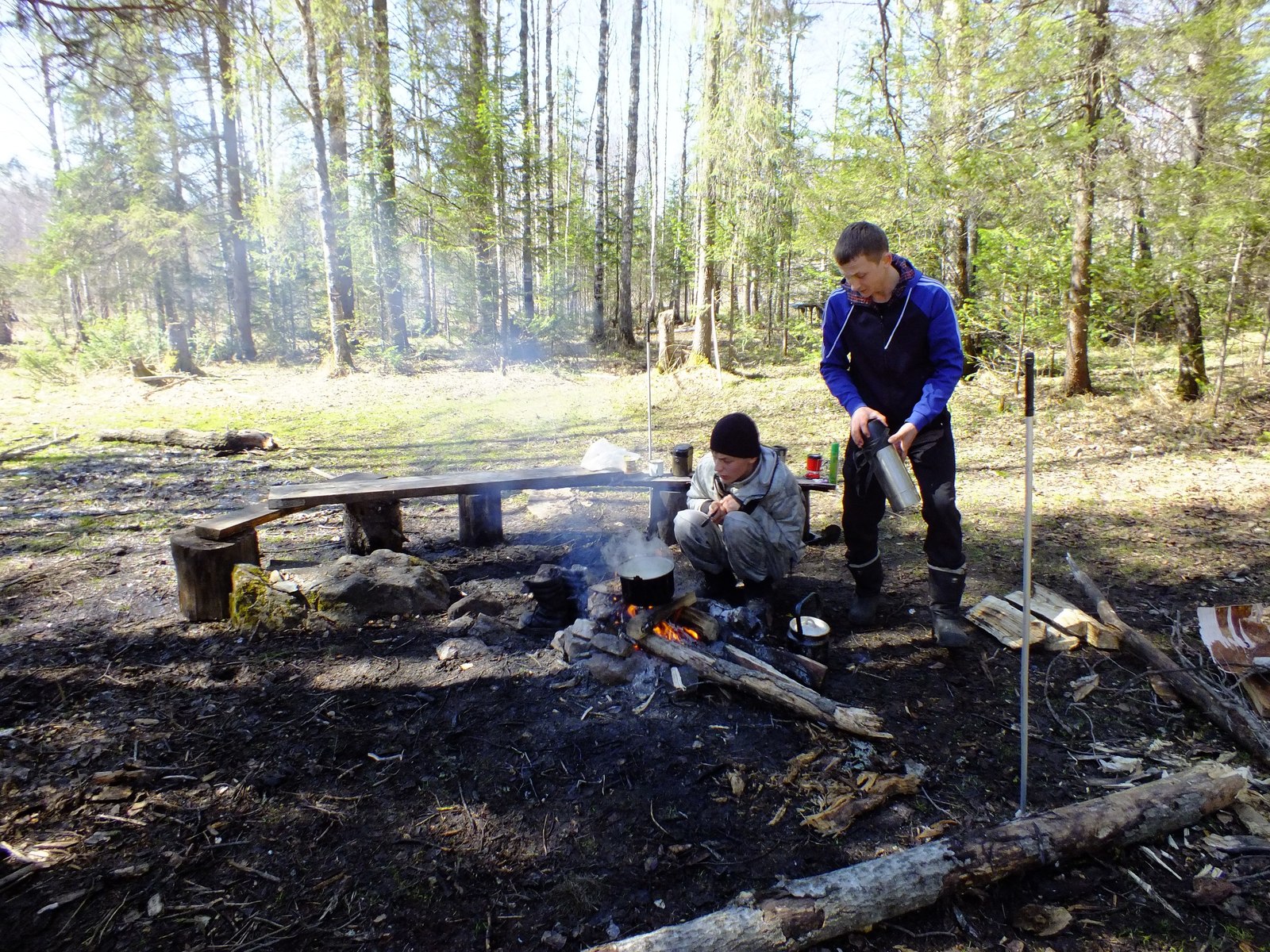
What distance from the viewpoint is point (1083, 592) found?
13.4 feet

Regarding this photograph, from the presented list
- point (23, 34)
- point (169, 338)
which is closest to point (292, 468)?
point (23, 34)

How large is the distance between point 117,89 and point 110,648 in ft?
10.1

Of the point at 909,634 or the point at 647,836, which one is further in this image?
the point at 909,634

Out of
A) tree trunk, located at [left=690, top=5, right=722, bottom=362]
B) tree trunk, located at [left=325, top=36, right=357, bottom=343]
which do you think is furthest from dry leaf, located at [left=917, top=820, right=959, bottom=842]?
tree trunk, located at [left=325, top=36, right=357, bottom=343]

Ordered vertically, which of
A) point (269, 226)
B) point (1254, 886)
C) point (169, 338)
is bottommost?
point (1254, 886)

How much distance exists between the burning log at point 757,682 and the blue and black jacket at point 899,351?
54.7 inches

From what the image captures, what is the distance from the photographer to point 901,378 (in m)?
3.32

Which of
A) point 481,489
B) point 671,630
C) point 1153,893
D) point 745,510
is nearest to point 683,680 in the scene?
point 671,630

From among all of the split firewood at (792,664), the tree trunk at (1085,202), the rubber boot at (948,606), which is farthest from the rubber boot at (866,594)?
the tree trunk at (1085,202)

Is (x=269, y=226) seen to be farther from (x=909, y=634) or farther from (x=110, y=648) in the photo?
(x=909, y=634)

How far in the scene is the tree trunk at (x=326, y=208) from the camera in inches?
498

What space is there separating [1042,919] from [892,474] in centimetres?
173

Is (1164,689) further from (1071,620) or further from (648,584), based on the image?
(648,584)

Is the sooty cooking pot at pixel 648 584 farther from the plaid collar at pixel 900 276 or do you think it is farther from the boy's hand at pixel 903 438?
the plaid collar at pixel 900 276
